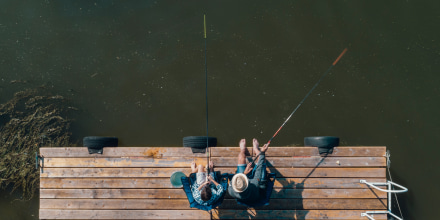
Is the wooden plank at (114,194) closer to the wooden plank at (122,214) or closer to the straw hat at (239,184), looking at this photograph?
the wooden plank at (122,214)

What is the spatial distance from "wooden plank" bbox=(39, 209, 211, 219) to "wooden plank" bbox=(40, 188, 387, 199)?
0.73ft

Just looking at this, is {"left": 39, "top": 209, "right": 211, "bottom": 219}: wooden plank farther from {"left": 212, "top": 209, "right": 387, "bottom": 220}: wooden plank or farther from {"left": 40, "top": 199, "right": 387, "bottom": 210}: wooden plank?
{"left": 212, "top": 209, "right": 387, "bottom": 220}: wooden plank

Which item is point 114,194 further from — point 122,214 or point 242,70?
point 242,70

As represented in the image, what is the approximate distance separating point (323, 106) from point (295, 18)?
1723mm

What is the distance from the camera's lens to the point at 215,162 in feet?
15.6

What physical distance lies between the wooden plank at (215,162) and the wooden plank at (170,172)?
65 mm

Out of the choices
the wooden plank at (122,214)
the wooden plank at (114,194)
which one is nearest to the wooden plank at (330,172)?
the wooden plank at (122,214)

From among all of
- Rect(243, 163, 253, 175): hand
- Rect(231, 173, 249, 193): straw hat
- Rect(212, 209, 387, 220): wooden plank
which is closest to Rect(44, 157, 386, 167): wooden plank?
Rect(243, 163, 253, 175): hand

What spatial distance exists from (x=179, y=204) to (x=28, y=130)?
3301 millimetres

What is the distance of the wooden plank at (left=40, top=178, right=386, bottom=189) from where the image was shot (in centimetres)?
466

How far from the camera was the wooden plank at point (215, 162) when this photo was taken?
15.3ft

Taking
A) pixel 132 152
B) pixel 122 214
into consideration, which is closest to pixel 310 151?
pixel 132 152

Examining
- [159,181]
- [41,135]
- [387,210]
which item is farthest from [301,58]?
[41,135]

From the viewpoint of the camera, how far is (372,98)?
544 cm
